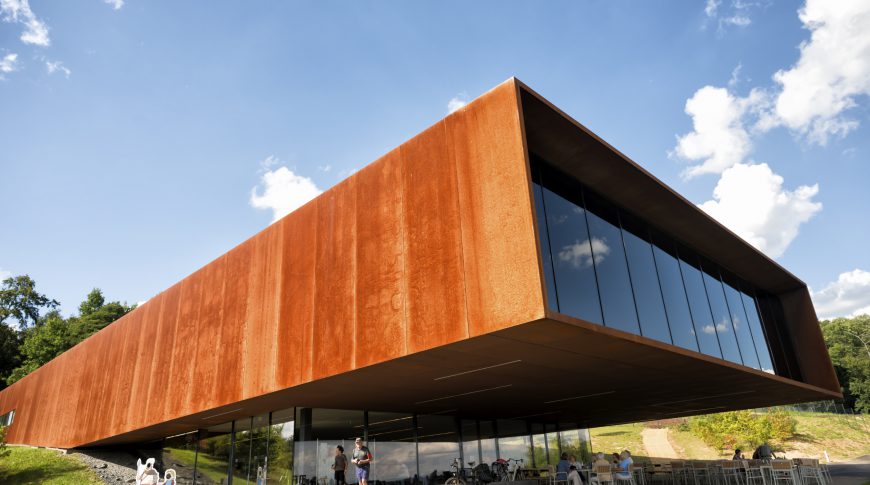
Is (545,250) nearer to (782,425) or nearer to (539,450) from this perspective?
(539,450)

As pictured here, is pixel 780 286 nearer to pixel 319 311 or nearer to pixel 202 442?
pixel 319 311

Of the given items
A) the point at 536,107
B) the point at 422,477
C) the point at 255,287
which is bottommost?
the point at 422,477

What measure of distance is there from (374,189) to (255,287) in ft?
14.7

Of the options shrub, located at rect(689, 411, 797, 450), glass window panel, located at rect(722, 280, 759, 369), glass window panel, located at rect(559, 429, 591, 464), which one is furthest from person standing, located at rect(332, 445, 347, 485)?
shrub, located at rect(689, 411, 797, 450)

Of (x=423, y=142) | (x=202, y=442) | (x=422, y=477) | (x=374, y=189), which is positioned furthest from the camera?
(x=202, y=442)

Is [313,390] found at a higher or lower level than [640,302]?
lower

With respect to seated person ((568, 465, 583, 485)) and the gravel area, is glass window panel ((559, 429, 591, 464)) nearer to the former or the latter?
seated person ((568, 465, 583, 485))

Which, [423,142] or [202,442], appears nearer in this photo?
[423,142]

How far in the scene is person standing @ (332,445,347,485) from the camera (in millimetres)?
12344

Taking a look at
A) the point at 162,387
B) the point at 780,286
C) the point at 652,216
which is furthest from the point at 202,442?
the point at 780,286

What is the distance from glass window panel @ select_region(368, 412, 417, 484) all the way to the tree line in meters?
46.2

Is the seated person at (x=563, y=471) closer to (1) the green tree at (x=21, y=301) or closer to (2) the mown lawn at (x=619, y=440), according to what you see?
(2) the mown lawn at (x=619, y=440)

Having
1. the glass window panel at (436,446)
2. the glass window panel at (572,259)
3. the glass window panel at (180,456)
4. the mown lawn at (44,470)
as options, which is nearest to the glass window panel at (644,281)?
the glass window panel at (572,259)

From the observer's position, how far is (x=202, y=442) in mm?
17984
